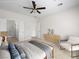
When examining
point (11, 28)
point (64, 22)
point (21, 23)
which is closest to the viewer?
point (64, 22)

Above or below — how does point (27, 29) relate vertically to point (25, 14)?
below

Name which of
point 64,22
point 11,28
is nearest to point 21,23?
point 11,28

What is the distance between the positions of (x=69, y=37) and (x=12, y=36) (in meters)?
3.49

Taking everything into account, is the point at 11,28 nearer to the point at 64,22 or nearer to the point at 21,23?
the point at 21,23

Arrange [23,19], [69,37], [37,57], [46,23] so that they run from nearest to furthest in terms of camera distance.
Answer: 1. [37,57]
2. [69,37]
3. [46,23]
4. [23,19]

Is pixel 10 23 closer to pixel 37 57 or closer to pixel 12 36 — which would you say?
pixel 12 36

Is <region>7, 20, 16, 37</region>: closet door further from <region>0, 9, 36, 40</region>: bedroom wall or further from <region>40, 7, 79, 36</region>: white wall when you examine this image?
<region>40, 7, 79, 36</region>: white wall

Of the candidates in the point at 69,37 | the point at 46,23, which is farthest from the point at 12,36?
the point at 69,37

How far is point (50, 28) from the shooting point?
6.73m

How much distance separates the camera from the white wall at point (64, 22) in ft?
19.5

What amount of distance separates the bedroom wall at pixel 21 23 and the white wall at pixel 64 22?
1042 millimetres

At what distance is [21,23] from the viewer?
7.32 metres

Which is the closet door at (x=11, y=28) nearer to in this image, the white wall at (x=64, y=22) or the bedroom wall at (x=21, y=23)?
the bedroom wall at (x=21, y=23)

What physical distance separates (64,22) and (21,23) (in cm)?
276
